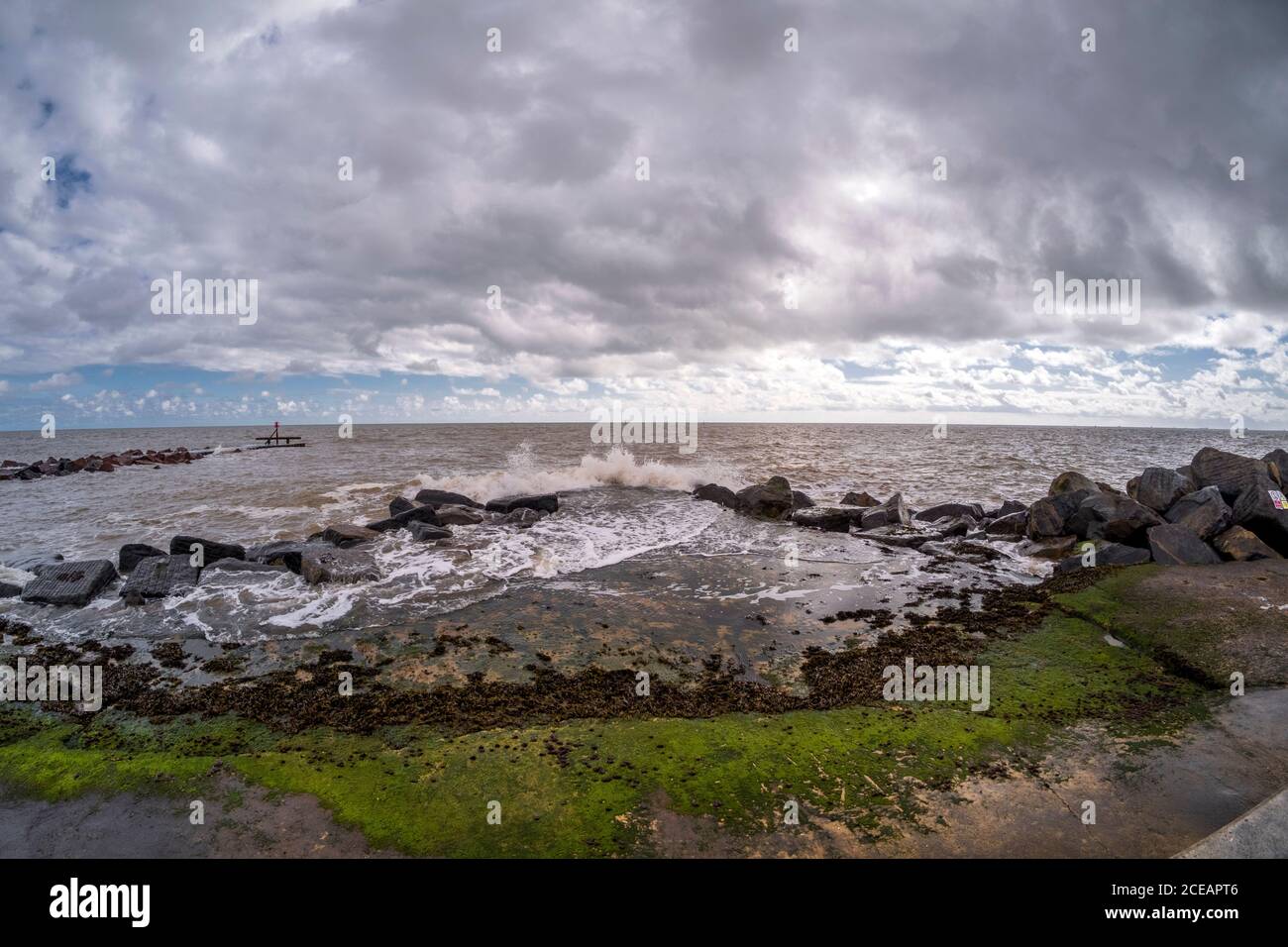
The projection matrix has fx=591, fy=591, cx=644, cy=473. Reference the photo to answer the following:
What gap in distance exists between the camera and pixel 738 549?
56.5 ft

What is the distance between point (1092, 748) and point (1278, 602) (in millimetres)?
6490

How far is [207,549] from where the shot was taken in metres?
15.2

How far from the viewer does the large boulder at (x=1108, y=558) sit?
13000 millimetres

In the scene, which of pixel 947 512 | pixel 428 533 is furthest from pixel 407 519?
pixel 947 512

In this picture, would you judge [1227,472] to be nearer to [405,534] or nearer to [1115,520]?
[1115,520]

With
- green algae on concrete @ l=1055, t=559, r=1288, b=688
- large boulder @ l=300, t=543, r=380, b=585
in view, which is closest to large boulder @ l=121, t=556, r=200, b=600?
large boulder @ l=300, t=543, r=380, b=585

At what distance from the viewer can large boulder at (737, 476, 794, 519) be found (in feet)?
76.6

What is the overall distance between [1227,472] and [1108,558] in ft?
17.9

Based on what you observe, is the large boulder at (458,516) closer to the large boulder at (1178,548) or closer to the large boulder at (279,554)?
the large boulder at (279,554)

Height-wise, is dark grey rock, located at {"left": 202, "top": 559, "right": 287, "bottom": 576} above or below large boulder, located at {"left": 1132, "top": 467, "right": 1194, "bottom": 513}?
below

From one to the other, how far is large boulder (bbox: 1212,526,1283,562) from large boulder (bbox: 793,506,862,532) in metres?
9.80

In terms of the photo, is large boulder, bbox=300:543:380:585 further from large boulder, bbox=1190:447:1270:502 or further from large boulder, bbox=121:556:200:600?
large boulder, bbox=1190:447:1270:502

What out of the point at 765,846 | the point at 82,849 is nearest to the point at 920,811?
the point at 765,846
